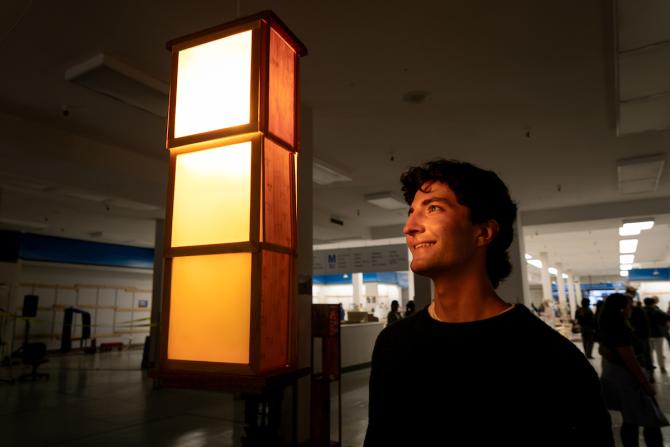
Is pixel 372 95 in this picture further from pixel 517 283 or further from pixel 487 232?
pixel 517 283

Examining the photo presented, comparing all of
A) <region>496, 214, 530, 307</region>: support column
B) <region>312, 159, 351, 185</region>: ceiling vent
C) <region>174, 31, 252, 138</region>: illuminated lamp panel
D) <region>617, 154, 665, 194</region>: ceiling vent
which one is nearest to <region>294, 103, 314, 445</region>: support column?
<region>312, 159, 351, 185</region>: ceiling vent

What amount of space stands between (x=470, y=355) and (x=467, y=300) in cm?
14

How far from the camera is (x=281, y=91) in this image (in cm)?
167

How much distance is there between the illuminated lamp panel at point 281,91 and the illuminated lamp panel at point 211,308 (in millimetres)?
484

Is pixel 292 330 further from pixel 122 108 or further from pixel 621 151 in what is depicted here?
pixel 621 151

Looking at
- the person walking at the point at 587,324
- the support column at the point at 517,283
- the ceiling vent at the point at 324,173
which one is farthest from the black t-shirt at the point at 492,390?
the person walking at the point at 587,324

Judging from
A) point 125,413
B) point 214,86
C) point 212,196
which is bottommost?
point 125,413

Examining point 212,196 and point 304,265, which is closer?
point 212,196

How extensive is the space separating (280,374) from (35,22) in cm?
343

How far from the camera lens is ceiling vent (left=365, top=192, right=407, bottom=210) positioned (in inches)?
325

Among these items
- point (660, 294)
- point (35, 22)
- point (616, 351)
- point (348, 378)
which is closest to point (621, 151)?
point (616, 351)

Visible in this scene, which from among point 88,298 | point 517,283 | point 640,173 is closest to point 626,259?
point 517,283

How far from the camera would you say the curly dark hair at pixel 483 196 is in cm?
111

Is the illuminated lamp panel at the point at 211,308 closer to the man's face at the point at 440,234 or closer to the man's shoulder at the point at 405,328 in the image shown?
the man's shoulder at the point at 405,328
